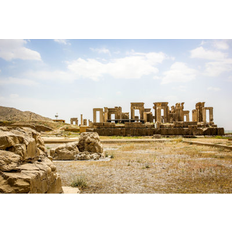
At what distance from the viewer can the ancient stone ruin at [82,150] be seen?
943cm

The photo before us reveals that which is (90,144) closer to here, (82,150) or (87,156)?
(82,150)

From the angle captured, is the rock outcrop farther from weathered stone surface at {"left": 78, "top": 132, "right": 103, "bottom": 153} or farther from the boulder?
weathered stone surface at {"left": 78, "top": 132, "right": 103, "bottom": 153}

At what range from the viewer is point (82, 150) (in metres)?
10.4

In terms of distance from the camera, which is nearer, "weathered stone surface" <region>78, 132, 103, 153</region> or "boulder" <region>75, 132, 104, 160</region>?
"boulder" <region>75, 132, 104, 160</region>

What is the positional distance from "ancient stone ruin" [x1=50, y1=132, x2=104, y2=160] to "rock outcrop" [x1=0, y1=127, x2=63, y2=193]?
18.9 feet

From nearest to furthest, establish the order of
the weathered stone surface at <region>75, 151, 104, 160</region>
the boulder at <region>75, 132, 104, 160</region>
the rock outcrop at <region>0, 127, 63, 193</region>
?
the rock outcrop at <region>0, 127, 63, 193</region> → the weathered stone surface at <region>75, 151, 104, 160</region> → the boulder at <region>75, 132, 104, 160</region>

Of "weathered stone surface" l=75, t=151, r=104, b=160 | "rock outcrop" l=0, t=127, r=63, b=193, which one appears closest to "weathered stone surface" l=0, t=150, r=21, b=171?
"rock outcrop" l=0, t=127, r=63, b=193

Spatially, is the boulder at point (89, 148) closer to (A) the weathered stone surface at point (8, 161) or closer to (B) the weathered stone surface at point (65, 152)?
(B) the weathered stone surface at point (65, 152)

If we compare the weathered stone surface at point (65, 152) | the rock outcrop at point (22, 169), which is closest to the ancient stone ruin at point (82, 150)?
the weathered stone surface at point (65, 152)

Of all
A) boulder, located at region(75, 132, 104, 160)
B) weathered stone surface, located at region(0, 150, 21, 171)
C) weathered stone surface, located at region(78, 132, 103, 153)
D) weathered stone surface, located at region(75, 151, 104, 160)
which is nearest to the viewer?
weathered stone surface, located at region(0, 150, 21, 171)

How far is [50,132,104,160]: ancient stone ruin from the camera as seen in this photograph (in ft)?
30.9

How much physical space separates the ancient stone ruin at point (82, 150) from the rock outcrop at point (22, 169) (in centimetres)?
575
